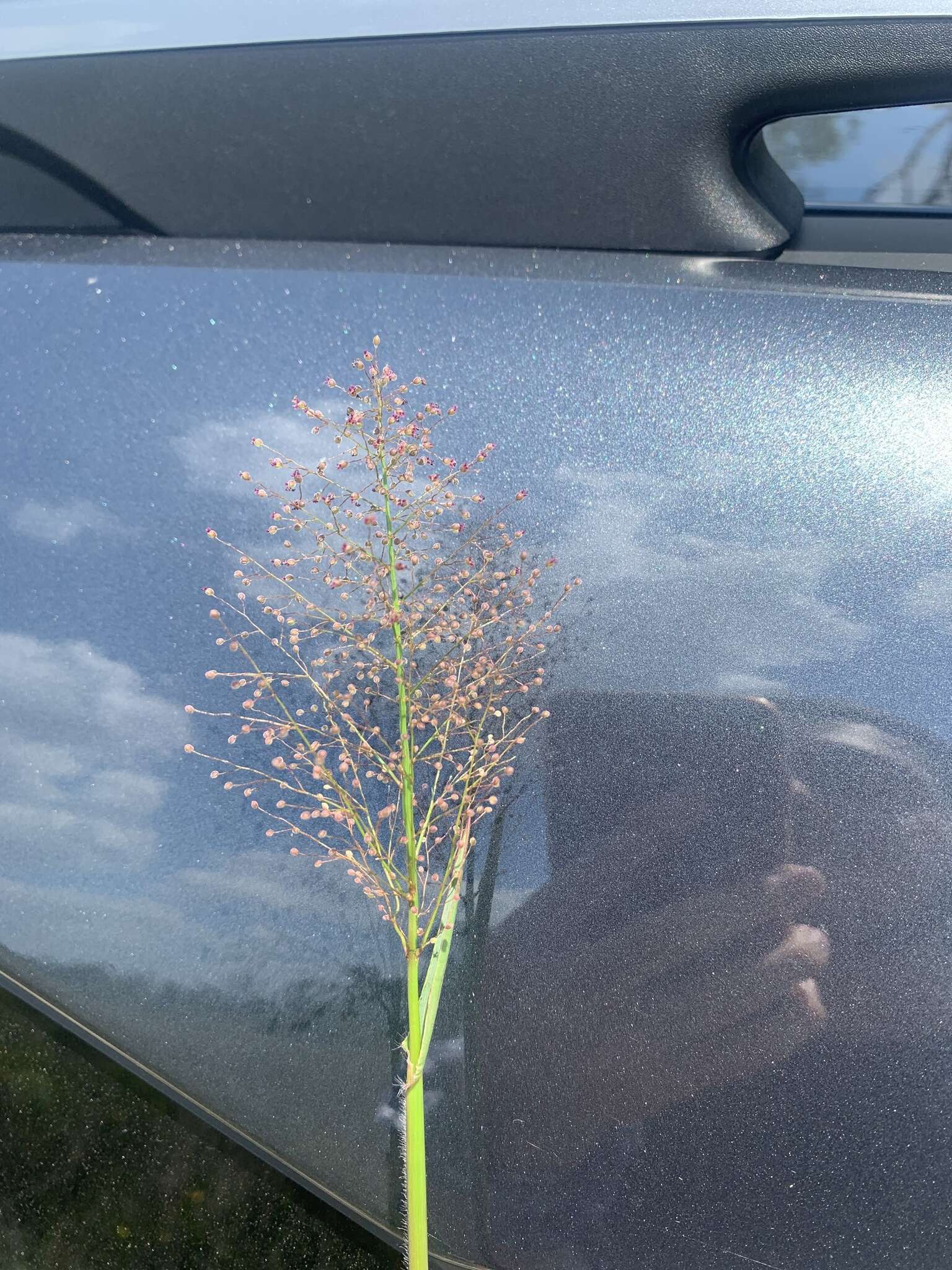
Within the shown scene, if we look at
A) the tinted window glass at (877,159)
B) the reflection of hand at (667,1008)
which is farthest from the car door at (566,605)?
the tinted window glass at (877,159)

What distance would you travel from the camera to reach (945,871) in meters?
0.78

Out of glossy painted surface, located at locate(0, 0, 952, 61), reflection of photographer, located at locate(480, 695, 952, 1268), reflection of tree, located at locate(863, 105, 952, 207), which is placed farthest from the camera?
reflection of tree, located at locate(863, 105, 952, 207)

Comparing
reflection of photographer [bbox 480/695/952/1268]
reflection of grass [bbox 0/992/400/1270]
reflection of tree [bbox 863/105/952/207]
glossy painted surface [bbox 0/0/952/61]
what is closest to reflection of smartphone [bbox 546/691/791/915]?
reflection of photographer [bbox 480/695/952/1268]

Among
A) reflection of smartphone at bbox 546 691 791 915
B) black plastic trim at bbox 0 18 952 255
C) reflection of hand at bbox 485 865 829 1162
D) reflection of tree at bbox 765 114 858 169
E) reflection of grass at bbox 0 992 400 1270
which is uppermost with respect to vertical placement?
reflection of tree at bbox 765 114 858 169

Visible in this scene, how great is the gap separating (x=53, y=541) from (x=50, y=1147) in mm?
571

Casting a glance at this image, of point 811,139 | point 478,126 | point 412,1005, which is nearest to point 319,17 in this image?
point 478,126

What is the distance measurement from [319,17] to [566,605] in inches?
23.1

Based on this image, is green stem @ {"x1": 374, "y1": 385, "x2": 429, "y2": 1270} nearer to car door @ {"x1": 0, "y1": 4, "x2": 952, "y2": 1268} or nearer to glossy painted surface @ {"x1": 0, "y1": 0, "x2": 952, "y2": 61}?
car door @ {"x1": 0, "y1": 4, "x2": 952, "y2": 1268}

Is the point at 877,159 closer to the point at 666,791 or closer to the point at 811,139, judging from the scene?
the point at 811,139

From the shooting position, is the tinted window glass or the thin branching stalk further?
the tinted window glass

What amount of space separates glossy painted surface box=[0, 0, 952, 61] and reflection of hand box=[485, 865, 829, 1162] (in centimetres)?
70

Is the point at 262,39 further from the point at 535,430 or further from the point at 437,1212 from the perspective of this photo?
the point at 437,1212

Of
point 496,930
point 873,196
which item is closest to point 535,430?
point 496,930

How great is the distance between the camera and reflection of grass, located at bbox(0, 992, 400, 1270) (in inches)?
35.9
